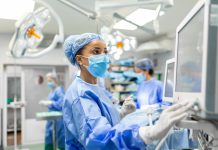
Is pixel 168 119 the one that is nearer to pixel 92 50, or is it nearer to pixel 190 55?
pixel 190 55

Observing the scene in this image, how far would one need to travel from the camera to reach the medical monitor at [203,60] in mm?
632

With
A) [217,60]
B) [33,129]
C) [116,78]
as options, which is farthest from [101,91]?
[33,129]

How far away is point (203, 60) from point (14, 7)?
2.83m

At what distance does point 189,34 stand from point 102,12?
70 centimetres

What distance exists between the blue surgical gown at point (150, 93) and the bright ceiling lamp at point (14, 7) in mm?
1817

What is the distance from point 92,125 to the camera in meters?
0.93

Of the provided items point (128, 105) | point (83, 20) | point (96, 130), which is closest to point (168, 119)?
point (96, 130)

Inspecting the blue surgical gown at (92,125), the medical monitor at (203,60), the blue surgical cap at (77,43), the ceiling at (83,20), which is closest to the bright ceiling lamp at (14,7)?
the ceiling at (83,20)

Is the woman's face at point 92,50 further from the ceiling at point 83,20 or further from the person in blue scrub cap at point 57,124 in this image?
the person in blue scrub cap at point 57,124

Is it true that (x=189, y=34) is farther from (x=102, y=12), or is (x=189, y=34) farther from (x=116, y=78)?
(x=116, y=78)

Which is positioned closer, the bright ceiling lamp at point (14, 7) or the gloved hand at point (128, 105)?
the gloved hand at point (128, 105)

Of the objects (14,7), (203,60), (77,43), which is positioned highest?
(14,7)

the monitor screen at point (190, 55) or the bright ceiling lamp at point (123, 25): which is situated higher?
the bright ceiling lamp at point (123, 25)

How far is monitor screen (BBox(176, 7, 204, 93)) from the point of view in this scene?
71 centimetres
